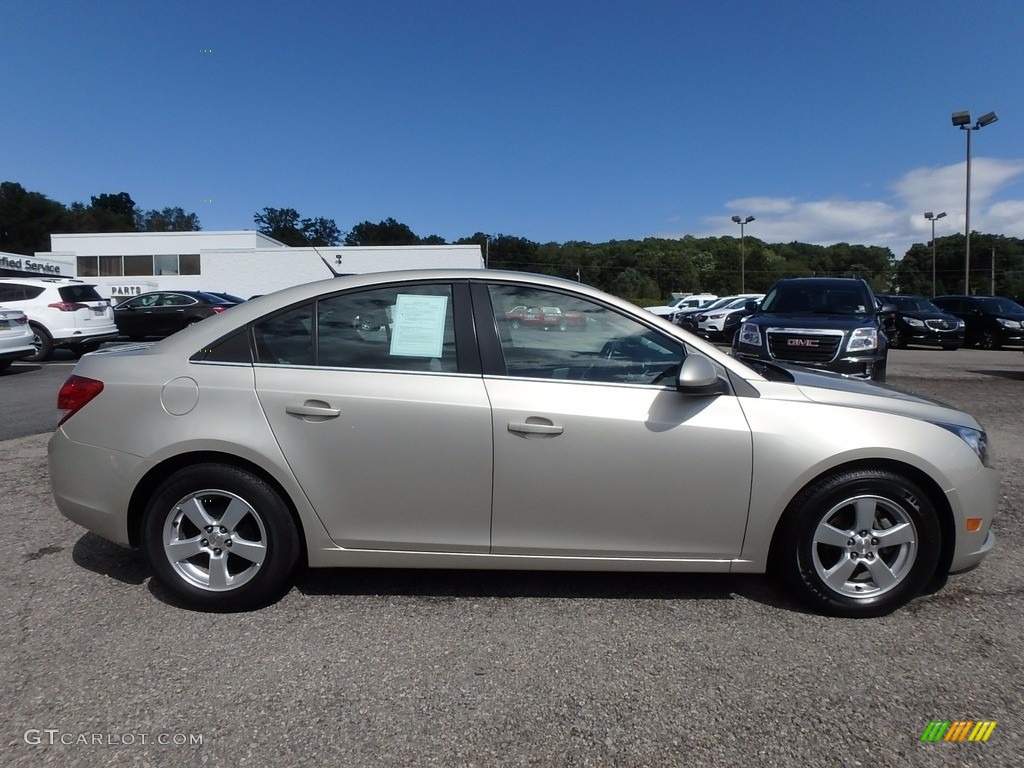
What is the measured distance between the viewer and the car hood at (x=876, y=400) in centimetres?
319

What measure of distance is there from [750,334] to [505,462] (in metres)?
6.06

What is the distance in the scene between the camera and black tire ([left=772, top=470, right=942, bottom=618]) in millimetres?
3090

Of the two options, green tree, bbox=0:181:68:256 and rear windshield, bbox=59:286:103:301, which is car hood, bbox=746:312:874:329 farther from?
green tree, bbox=0:181:68:256

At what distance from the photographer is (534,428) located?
305cm

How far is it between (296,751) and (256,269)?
1447 inches

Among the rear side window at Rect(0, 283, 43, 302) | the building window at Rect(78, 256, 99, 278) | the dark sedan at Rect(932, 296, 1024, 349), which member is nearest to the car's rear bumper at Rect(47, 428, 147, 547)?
the rear side window at Rect(0, 283, 43, 302)

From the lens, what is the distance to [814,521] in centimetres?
310

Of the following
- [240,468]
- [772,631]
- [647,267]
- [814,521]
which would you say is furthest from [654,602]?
[647,267]

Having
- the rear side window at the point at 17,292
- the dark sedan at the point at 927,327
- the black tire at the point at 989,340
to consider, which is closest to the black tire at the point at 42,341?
the rear side window at the point at 17,292

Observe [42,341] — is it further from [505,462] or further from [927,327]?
[927,327]

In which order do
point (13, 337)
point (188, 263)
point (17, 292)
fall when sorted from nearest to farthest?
point (13, 337)
point (17, 292)
point (188, 263)

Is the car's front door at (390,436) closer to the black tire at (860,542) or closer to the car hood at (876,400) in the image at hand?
the black tire at (860,542)

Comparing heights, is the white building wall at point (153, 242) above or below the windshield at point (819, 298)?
above

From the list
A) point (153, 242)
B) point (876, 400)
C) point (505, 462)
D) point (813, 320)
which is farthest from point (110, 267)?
point (876, 400)
